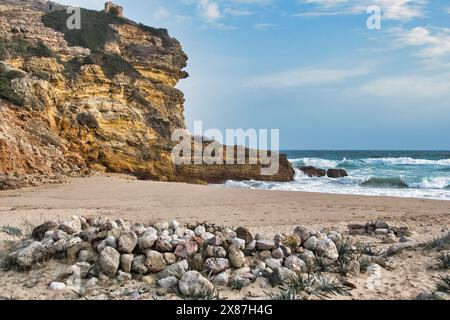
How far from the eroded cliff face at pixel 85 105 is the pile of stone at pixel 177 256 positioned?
1049 cm

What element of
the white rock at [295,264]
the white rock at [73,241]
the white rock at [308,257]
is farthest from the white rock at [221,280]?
the white rock at [73,241]

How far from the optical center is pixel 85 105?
71.8ft

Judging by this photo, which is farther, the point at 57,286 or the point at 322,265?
the point at 322,265

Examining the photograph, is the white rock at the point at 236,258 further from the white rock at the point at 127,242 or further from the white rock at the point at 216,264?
the white rock at the point at 127,242

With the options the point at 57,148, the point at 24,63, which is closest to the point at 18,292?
the point at 57,148

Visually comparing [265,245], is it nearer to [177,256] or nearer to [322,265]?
[322,265]

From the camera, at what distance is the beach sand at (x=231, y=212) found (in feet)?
13.9

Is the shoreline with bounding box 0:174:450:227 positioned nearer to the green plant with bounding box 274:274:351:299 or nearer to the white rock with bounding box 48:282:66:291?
the white rock with bounding box 48:282:66:291

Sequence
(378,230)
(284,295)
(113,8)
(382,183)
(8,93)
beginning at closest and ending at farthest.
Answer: (284,295) → (378,230) → (8,93) → (382,183) → (113,8)

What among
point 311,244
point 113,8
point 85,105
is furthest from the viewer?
point 113,8

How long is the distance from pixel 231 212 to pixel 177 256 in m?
6.15

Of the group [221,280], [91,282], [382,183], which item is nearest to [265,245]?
[221,280]

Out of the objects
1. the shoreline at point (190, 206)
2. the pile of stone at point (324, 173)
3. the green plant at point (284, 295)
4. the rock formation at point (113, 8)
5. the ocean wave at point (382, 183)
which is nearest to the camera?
the green plant at point (284, 295)
